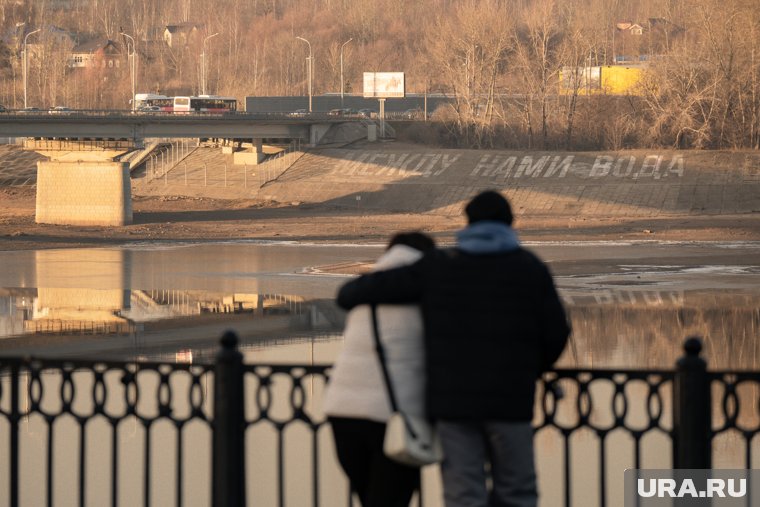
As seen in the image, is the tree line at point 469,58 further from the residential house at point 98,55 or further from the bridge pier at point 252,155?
the bridge pier at point 252,155

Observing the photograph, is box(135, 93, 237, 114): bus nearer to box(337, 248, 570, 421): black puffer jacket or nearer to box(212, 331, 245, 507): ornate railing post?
box(212, 331, 245, 507): ornate railing post

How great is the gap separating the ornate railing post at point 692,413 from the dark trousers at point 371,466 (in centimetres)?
146

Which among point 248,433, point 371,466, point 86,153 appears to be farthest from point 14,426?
point 86,153

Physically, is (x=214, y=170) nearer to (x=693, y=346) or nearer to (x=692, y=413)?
(x=692, y=413)

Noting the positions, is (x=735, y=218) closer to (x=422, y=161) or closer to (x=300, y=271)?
(x=422, y=161)

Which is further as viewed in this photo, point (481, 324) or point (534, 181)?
point (534, 181)

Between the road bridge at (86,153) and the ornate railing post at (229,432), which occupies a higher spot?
the road bridge at (86,153)

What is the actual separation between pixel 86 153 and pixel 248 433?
57.3 metres

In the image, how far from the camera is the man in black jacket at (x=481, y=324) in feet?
22.7

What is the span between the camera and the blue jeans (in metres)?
7.02

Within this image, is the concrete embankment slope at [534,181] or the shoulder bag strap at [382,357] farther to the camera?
the concrete embankment slope at [534,181]

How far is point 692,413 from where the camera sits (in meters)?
7.50

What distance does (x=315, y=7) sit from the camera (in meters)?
175

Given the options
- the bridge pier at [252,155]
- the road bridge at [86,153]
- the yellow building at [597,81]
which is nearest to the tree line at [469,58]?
the yellow building at [597,81]
